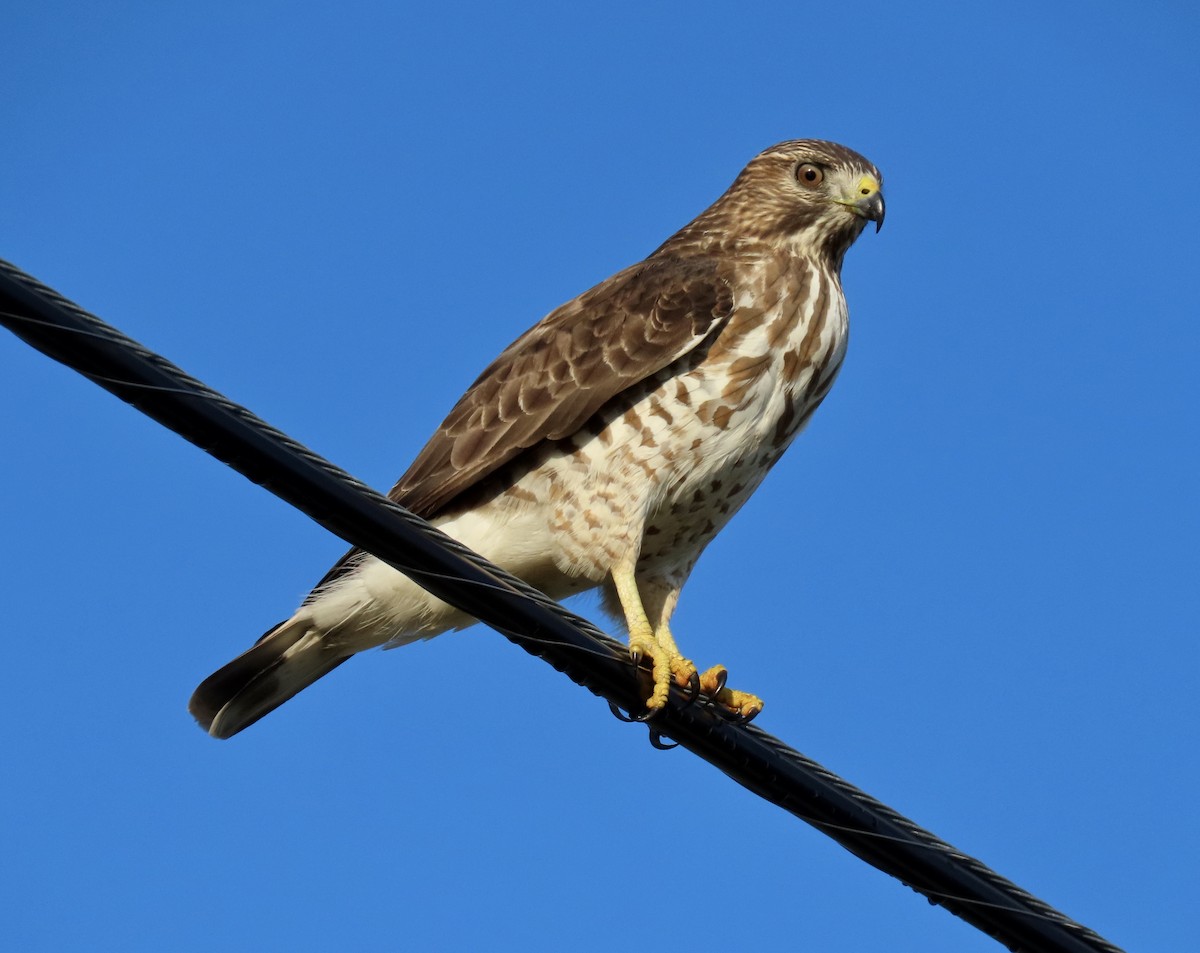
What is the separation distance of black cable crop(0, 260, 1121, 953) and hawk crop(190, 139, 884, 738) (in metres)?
1.17

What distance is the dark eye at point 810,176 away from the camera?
6.25 metres

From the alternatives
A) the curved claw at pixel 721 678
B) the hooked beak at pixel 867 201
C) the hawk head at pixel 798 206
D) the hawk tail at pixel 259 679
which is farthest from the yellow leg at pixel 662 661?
the hooked beak at pixel 867 201

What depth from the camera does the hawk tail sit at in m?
5.47

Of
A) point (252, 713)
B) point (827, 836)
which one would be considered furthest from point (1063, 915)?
point (252, 713)

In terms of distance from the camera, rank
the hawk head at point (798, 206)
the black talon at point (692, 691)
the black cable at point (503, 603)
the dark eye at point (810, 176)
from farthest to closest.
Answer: the dark eye at point (810, 176), the hawk head at point (798, 206), the black talon at point (692, 691), the black cable at point (503, 603)

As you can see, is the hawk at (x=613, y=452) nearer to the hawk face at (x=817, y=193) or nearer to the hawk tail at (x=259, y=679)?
the hawk tail at (x=259, y=679)

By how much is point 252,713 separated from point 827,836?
248cm

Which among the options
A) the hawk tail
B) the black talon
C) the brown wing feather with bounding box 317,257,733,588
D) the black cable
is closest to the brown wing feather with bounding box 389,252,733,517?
the brown wing feather with bounding box 317,257,733,588

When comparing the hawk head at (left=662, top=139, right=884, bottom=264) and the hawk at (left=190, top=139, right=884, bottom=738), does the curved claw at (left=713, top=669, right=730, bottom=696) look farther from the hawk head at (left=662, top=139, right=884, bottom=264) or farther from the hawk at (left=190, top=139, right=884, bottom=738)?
the hawk head at (left=662, top=139, right=884, bottom=264)

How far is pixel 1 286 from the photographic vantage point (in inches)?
113

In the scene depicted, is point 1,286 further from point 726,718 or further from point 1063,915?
point 1063,915

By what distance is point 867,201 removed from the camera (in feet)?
20.1

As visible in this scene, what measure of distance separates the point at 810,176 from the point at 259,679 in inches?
111

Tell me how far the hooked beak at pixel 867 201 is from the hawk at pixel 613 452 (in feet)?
1.17
